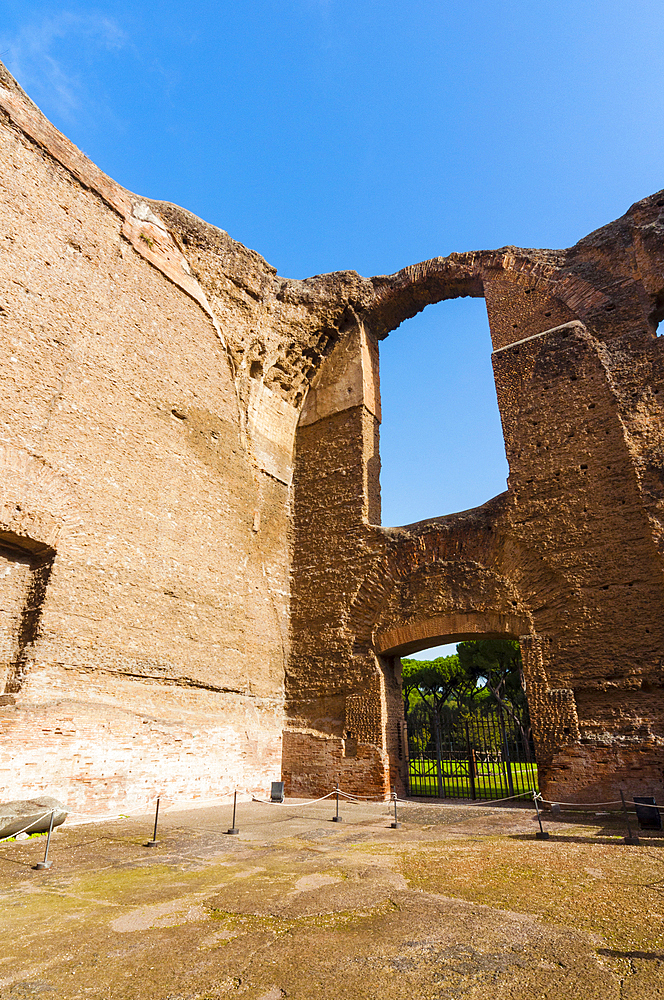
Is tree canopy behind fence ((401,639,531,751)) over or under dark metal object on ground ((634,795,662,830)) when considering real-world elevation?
over

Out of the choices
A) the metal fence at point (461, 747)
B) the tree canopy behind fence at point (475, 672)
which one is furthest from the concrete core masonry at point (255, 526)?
the tree canopy behind fence at point (475, 672)

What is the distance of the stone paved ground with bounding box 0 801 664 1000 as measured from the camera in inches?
79.9

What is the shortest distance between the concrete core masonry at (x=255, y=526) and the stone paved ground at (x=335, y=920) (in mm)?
2282

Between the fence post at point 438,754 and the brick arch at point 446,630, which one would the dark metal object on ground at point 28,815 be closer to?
the brick arch at point 446,630

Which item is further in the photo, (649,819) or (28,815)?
(649,819)

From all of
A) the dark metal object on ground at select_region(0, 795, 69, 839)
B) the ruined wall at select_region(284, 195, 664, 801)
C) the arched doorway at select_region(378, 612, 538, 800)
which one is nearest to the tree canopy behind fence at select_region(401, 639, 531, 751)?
the arched doorway at select_region(378, 612, 538, 800)

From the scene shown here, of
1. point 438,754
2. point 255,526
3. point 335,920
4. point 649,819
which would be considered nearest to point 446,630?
point 438,754

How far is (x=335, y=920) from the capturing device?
2.70m

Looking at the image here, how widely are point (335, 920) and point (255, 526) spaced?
7439 millimetres

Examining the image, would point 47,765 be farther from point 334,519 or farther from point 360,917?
point 334,519

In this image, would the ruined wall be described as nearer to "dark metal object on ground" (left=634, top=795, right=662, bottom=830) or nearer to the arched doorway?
the arched doorway

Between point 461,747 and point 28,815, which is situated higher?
point 461,747

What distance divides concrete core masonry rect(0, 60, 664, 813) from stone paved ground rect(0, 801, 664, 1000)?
7.49 ft

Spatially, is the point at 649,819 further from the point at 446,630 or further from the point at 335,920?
the point at 335,920
